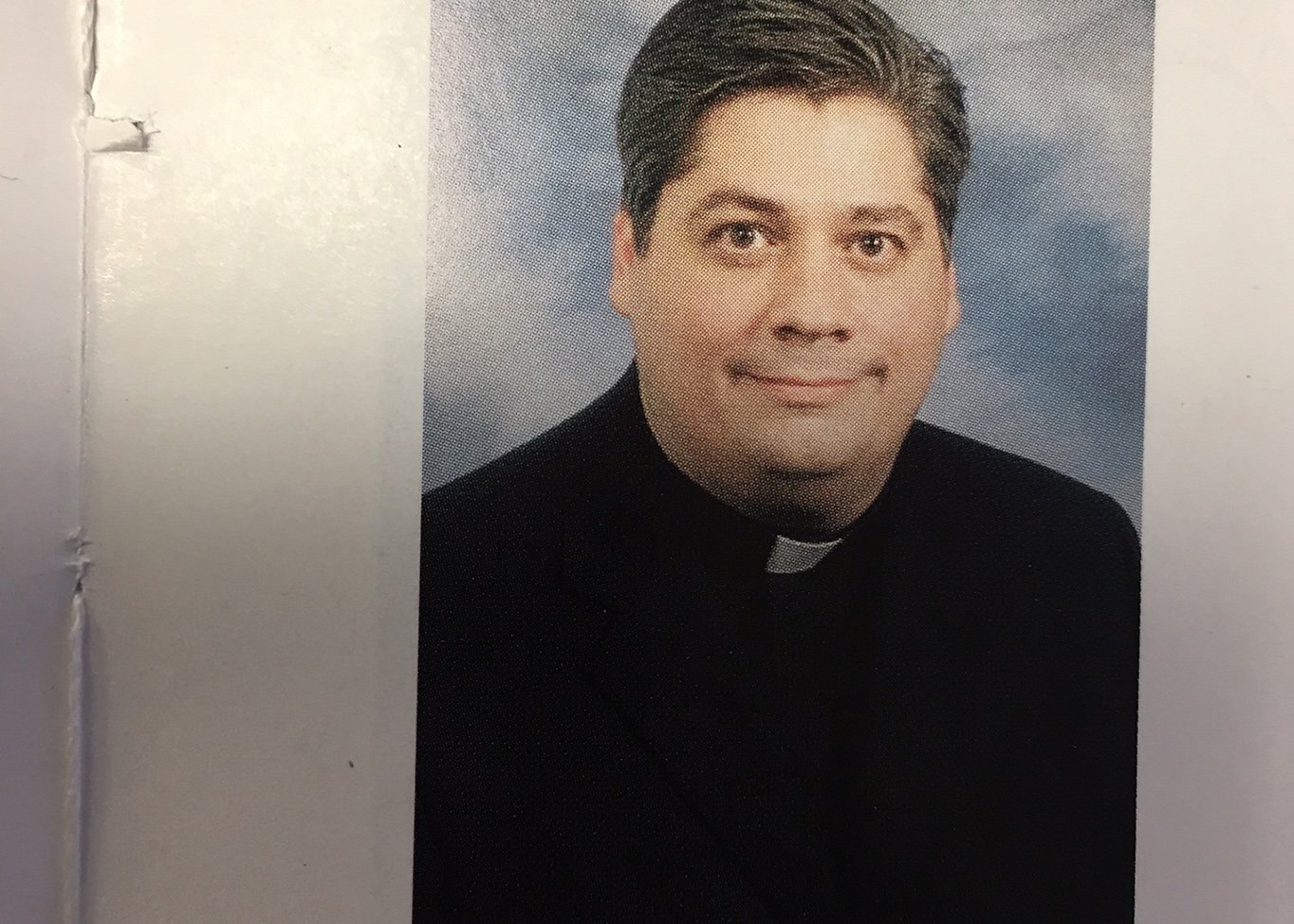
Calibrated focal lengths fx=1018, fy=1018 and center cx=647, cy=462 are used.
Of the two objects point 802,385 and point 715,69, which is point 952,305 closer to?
point 802,385

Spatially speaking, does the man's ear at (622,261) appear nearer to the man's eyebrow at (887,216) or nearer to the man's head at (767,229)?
the man's head at (767,229)

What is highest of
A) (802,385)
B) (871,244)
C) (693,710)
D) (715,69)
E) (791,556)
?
(715,69)

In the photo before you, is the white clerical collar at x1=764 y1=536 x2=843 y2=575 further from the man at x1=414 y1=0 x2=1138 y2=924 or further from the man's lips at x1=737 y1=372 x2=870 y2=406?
the man's lips at x1=737 y1=372 x2=870 y2=406

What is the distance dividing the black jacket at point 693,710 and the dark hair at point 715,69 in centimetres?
18

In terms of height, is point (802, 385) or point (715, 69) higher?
point (715, 69)

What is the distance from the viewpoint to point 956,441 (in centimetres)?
86

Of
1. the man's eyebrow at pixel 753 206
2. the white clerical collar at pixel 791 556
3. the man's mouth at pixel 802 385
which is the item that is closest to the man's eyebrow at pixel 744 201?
the man's eyebrow at pixel 753 206

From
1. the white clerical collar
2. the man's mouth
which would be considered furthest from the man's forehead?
the white clerical collar

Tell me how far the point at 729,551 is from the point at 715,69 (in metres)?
0.39

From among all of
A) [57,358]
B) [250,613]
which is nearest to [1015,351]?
[250,613]

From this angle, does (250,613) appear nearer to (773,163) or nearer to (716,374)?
(716,374)

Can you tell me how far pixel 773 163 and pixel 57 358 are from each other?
23.0 inches

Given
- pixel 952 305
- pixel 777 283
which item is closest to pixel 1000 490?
pixel 952 305

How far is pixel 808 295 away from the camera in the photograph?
0.82 meters
